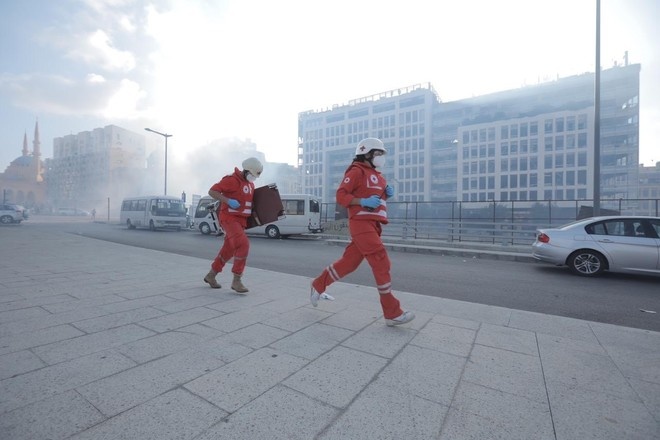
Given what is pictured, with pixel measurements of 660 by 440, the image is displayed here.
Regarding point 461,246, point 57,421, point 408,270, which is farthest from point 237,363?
point 461,246

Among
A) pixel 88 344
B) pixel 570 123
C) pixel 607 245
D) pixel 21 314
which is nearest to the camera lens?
pixel 88 344

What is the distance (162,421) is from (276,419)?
1.89 ft

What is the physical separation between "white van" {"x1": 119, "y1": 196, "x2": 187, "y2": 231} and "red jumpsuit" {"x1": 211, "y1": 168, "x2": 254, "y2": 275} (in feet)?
73.7

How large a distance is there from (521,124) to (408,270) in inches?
3069

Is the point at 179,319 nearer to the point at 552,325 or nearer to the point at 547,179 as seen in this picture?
the point at 552,325

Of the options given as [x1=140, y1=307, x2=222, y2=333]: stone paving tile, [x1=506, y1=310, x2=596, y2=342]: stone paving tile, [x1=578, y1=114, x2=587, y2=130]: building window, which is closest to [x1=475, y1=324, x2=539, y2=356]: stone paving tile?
[x1=506, y1=310, x2=596, y2=342]: stone paving tile

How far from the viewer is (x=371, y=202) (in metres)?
3.29

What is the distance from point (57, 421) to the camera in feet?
5.71

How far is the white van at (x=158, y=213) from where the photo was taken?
24.7 metres

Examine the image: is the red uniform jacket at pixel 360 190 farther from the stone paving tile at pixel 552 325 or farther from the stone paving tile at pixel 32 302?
the stone paving tile at pixel 32 302

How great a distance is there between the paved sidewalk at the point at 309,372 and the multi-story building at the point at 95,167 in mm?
98897

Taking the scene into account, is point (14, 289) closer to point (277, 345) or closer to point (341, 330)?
point (277, 345)

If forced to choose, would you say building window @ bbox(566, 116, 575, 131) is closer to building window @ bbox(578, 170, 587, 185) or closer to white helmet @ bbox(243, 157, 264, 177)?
building window @ bbox(578, 170, 587, 185)

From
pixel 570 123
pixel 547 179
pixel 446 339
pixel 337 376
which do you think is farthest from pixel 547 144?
pixel 337 376
